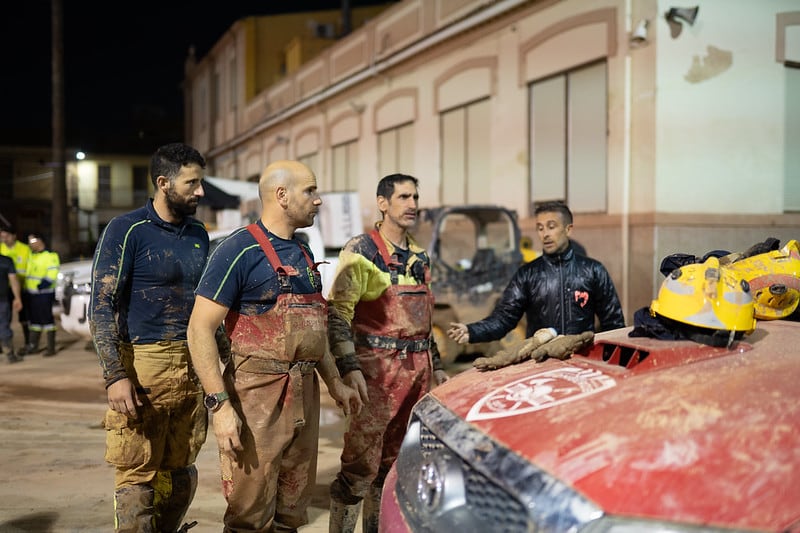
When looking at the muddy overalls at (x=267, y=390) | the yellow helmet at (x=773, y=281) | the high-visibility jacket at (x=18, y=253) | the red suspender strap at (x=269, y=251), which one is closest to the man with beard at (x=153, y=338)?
the muddy overalls at (x=267, y=390)

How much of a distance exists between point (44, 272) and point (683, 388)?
11.0m

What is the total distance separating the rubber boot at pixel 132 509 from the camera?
350 centimetres

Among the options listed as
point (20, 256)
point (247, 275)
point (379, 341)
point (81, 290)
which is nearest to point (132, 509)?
point (247, 275)

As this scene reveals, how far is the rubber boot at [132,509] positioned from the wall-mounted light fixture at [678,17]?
364 inches

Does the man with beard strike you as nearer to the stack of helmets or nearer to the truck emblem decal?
the truck emblem decal

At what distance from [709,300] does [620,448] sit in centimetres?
83

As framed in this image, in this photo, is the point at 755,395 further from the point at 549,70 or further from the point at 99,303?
the point at 549,70

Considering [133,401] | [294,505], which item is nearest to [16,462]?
[133,401]

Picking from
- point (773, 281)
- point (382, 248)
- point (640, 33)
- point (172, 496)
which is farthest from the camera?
point (640, 33)

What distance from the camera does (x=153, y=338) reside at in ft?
11.8

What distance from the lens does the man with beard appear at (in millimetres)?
3480

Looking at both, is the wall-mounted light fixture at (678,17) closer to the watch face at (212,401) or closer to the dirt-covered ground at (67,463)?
the dirt-covered ground at (67,463)

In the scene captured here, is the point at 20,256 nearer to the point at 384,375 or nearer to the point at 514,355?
the point at 384,375

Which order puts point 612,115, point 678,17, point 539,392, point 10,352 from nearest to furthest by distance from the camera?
point 539,392 < point 678,17 < point 10,352 < point 612,115
